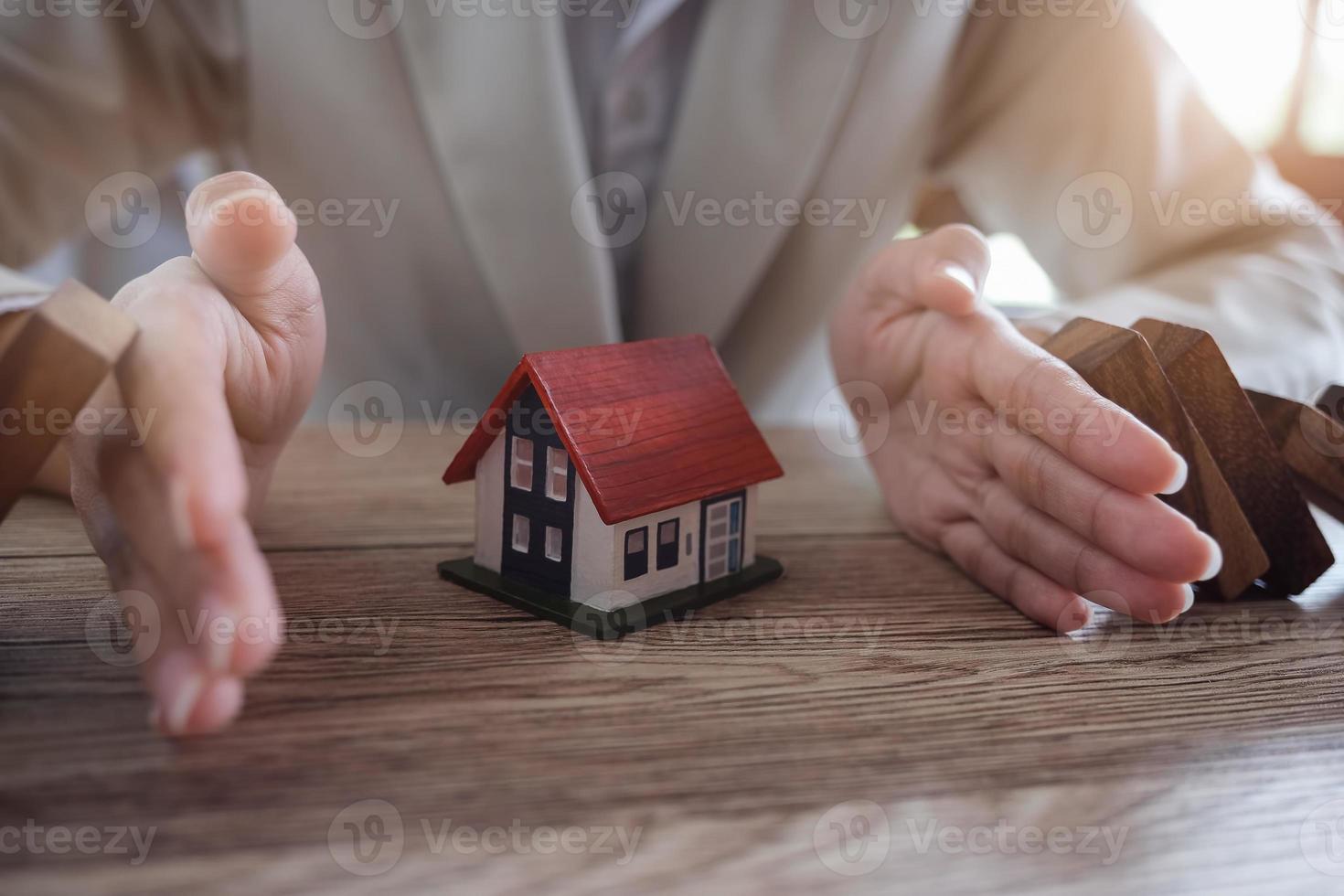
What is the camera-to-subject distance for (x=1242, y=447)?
678 millimetres

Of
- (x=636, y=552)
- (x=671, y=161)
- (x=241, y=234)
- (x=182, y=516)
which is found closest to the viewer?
(x=182, y=516)

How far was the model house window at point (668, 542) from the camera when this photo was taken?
0.64m

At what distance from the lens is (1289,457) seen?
2.34ft

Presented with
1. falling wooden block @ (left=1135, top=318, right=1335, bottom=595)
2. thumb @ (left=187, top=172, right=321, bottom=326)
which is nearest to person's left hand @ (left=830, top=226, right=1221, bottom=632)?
falling wooden block @ (left=1135, top=318, right=1335, bottom=595)

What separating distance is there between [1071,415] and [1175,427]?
103mm

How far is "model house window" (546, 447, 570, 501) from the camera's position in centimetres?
62

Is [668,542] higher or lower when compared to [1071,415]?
lower

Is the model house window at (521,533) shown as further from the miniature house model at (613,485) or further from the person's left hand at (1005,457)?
the person's left hand at (1005,457)

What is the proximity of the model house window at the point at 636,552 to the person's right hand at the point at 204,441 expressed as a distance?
22cm

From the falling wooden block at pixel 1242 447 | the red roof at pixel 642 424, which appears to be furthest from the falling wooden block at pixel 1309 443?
the red roof at pixel 642 424

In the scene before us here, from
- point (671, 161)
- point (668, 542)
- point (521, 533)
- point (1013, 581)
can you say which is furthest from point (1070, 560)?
point (671, 161)

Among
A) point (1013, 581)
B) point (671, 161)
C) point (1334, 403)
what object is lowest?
point (1013, 581)

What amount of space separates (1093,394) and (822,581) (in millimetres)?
228

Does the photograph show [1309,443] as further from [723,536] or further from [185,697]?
[185,697]
